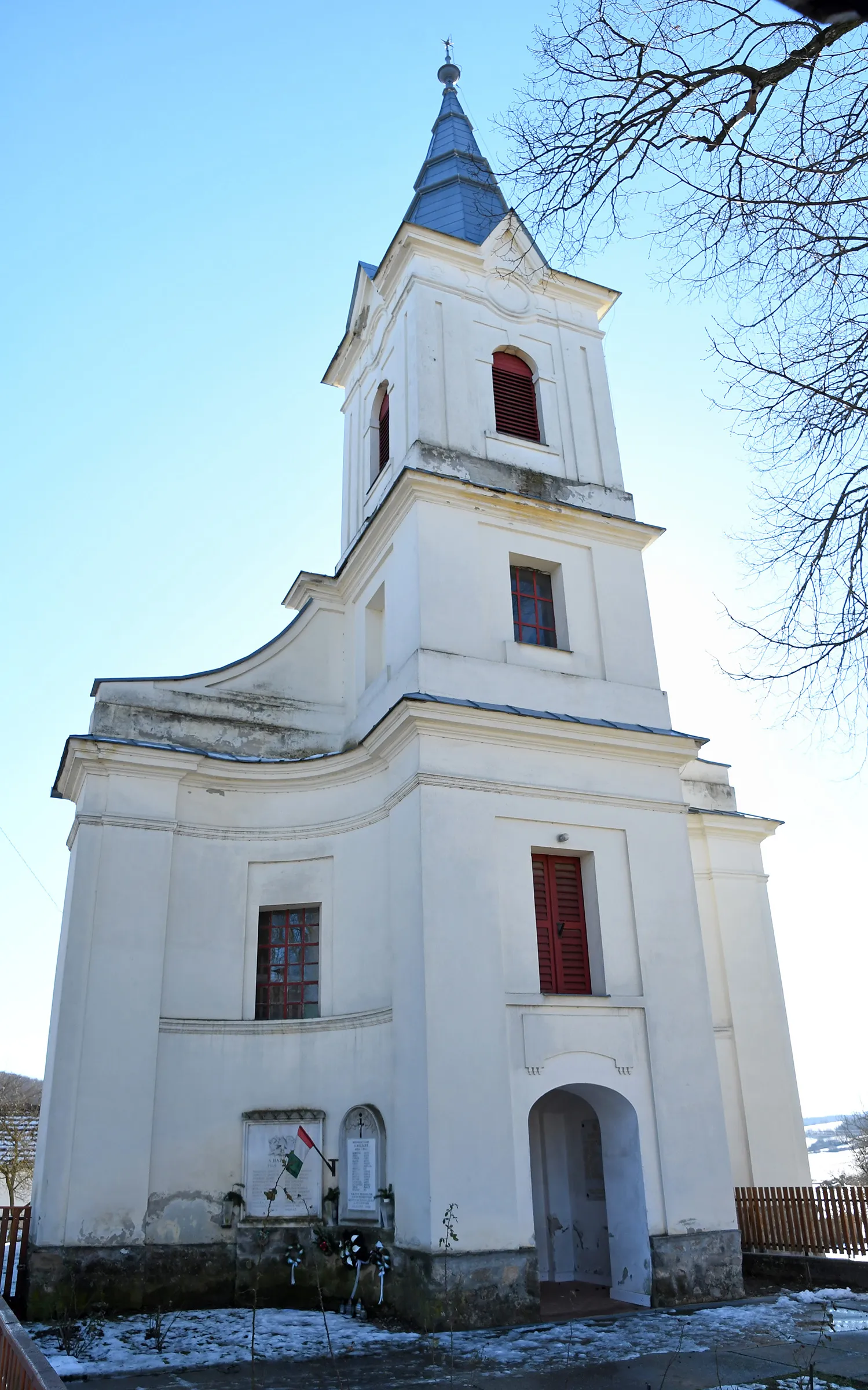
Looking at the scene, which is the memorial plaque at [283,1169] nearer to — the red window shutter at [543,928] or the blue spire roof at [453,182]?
the red window shutter at [543,928]

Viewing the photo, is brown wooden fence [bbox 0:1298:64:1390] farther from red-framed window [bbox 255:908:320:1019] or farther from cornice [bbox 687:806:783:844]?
cornice [bbox 687:806:783:844]

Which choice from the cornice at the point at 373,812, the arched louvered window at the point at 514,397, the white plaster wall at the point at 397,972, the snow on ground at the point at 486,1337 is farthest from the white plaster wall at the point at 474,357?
the snow on ground at the point at 486,1337

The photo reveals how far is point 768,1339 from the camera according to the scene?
10516mm

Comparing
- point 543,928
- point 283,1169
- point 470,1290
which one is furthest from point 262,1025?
point 470,1290

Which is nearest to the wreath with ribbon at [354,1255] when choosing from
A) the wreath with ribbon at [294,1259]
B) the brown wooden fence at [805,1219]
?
the wreath with ribbon at [294,1259]

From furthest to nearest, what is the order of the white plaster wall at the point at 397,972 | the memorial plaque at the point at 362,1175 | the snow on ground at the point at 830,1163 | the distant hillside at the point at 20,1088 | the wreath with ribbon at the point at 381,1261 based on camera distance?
the snow on ground at the point at 830,1163 → the distant hillside at the point at 20,1088 → the memorial plaque at the point at 362,1175 → the white plaster wall at the point at 397,972 → the wreath with ribbon at the point at 381,1261

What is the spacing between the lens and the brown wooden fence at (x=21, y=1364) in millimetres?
4855

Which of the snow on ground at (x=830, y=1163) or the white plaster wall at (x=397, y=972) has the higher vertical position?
the white plaster wall at (x=397, y=972)

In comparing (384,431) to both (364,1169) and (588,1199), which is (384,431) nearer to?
(364,1169)

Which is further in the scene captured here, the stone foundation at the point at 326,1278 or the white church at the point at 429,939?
the white church at the point at 429,939

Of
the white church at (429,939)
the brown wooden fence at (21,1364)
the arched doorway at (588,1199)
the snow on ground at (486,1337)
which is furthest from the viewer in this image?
the arched doorway at (588,1199)

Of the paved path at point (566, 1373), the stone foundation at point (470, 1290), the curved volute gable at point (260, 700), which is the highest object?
the curved volute gable at point (260, 700)

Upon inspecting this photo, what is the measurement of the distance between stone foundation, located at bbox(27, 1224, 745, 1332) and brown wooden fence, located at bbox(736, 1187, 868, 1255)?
161 centimetres

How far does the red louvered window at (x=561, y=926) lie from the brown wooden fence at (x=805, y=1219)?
171 inches
